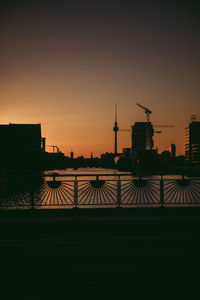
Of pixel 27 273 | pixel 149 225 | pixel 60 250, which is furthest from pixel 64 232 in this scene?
pixel 27 273

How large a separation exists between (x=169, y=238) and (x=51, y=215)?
5.25 metres

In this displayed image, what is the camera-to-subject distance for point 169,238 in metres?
8.06

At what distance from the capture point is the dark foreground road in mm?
4688

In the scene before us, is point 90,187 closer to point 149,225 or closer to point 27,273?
point 149,225

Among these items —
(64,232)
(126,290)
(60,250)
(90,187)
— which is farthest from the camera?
(90,187)

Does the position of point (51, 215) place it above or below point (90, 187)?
below

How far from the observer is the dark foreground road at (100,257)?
4.69 metres

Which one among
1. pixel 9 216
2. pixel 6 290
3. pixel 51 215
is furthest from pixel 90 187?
pixel 6 290

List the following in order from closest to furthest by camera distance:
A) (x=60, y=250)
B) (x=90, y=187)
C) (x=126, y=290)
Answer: (x=126, y=290)
(x=60, y=250)
(x=90, y=187)

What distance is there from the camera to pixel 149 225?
9.90 meters

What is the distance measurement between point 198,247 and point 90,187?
749 centimetres

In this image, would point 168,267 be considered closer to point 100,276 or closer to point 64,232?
point 100,276

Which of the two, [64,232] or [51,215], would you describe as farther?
[51,215]

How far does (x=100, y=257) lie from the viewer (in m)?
6.39
